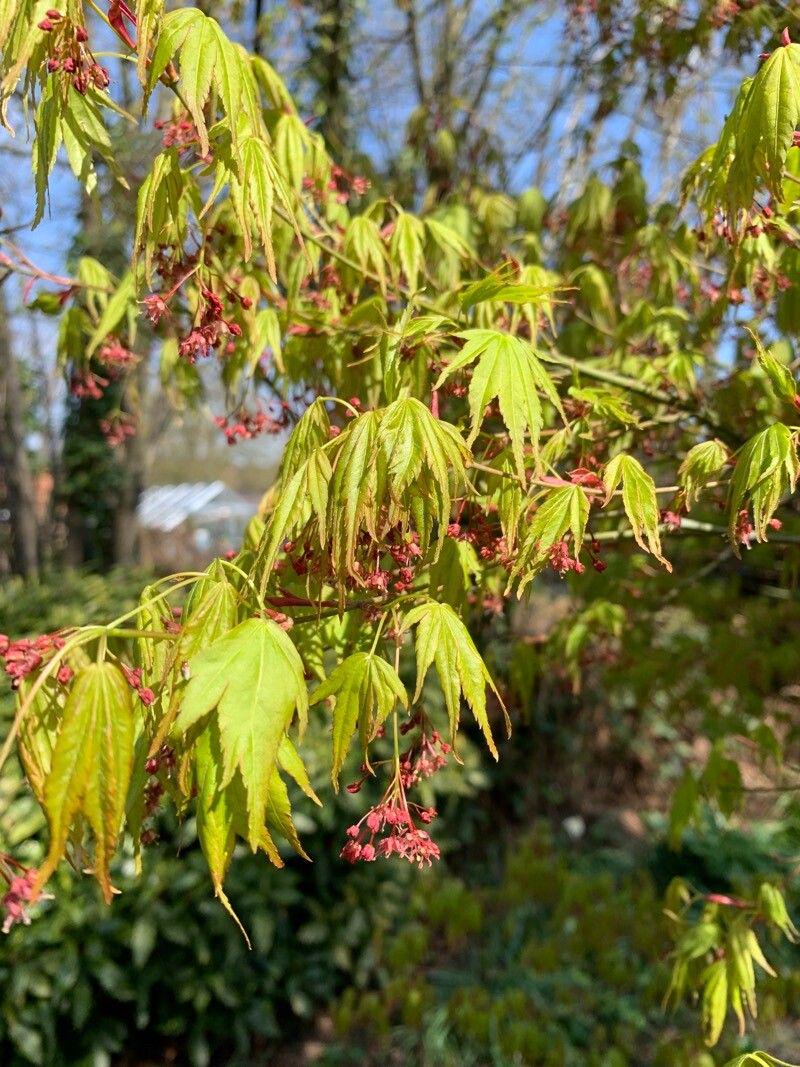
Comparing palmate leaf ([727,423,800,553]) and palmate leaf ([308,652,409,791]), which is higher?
palmate leaf ([727,423,800,553])

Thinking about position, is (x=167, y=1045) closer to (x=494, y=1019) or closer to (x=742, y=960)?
(x=494, y=1019)

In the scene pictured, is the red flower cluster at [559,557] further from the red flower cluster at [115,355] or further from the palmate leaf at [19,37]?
the red flower cluster at [115,355]

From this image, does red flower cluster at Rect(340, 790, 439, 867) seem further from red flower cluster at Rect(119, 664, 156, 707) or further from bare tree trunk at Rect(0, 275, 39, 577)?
bare tree trunk at Rect(0, 275, 39, 577)

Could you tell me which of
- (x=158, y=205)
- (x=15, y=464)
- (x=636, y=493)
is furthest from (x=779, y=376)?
(x=15, y=464)

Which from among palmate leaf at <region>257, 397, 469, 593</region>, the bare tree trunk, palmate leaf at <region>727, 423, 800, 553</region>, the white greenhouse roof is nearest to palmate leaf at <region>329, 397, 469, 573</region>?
palmate leaf at <region>257, 397, 469, 593</region>

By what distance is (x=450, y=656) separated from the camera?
3.88ft

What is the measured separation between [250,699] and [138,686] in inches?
10.4

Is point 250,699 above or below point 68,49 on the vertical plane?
below

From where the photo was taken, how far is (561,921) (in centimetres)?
468

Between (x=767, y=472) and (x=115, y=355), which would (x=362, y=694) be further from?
(x=115, y=355)

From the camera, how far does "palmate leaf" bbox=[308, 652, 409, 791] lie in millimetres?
1170

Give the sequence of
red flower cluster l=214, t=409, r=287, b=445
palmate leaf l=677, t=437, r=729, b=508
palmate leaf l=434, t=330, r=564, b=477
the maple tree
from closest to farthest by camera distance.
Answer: the maple tree → palmate leaf l=434, t=330, r=564, b=477 → palmate leaf l=677, t=437, r=729, b=508 → red flower cluster l=214, t=409, r=287, b=445

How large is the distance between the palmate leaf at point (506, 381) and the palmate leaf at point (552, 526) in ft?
0.31

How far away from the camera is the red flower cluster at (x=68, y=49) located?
117 cm
